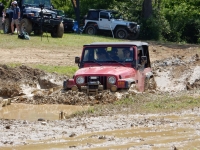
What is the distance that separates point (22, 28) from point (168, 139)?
68.2ft

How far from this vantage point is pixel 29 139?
31.8ft

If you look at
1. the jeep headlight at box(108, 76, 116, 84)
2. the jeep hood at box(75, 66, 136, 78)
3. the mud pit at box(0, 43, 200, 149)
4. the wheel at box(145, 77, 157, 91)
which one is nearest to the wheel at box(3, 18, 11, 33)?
the mud pit at box(0, 43, 200, 149)

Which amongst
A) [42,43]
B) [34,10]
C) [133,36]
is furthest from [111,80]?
[133,36]

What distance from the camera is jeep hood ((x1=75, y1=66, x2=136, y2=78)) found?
48.0 ft

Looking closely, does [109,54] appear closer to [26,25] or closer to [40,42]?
[40,42]

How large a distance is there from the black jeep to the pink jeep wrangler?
46.2ft

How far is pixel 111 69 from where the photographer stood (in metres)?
15.0

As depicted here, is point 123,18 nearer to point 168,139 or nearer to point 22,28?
point 22,28

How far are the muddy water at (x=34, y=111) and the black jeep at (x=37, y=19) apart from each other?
15670 millimetres

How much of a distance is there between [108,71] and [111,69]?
0.84 ft

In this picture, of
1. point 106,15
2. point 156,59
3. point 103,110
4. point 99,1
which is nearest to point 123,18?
point 106,15

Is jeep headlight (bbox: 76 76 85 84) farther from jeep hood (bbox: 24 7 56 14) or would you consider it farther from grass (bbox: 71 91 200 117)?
jeep hood (bbox: 24 7 56 14)

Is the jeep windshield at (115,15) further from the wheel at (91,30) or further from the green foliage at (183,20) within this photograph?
the green foliage at (183,20)

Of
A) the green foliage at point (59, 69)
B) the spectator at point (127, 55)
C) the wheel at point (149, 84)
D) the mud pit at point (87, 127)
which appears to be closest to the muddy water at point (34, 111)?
the mud pit at point (87, 127)
